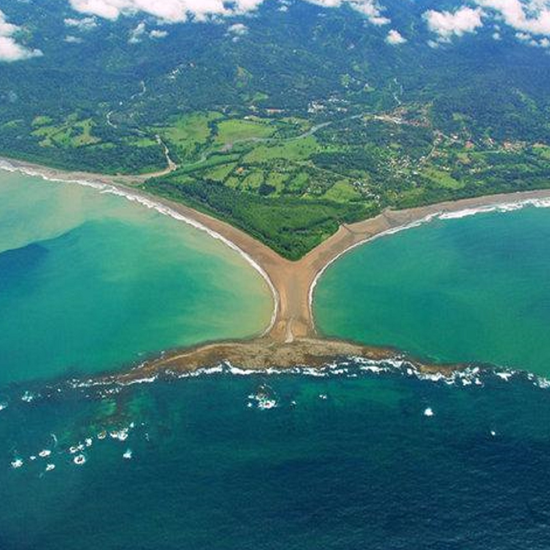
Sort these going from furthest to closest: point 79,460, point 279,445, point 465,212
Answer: point 465,212 → point 279,445 → point 79,460

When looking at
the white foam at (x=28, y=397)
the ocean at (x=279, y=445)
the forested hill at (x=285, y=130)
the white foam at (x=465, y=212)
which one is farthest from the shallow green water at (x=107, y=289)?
the white foam at (x=465, y=212)

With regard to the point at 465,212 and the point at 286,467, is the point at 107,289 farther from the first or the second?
the point at 465,212

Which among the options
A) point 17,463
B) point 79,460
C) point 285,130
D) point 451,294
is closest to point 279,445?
point 79,460

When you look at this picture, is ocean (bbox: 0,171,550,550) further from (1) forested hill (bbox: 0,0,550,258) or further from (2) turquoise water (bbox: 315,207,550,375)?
(1) forested hill (bbox: 0,0,550,258)

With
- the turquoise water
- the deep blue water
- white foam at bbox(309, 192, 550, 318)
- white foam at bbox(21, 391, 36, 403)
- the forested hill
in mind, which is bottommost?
the deep blue water

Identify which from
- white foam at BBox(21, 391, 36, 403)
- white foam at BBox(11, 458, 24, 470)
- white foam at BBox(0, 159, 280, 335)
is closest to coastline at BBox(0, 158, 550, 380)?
white foam at BBox(0, 159, 280, 335)

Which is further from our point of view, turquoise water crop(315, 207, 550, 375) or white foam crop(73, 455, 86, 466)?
turquoise water crop(315, 207, 550, 375)

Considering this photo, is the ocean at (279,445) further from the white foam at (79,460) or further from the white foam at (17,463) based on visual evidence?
the white foam at (79,460)
